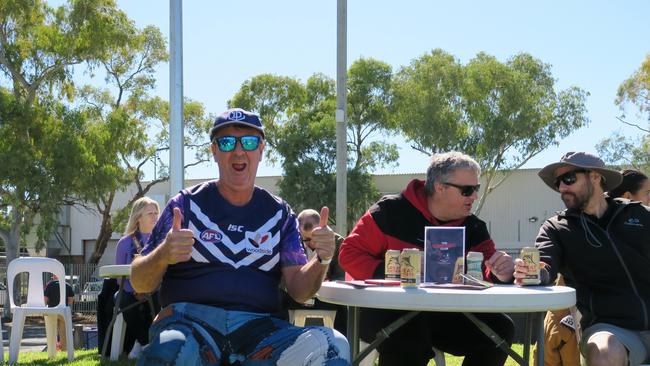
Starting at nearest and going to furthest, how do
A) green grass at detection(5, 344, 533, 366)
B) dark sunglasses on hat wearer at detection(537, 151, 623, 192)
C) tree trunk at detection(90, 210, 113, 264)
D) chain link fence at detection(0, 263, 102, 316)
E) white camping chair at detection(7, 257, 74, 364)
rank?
dark sunglasses on hat wearer at detection(537, 151, 623, 192), green grass at detection(5, 344, 533, 366), white camping chair at detection(7, 257, 74, 364), chain link fence at detection(0, 263, 102, 316), tree trunk at detection(90, 210, 113, 264)

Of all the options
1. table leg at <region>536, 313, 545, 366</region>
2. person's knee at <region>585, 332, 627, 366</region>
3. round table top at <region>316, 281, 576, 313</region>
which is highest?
round table top at <region>316, 281, 576, 313</region>

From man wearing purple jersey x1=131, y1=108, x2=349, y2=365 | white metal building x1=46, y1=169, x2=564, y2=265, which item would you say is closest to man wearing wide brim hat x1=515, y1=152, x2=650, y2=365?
man wearing purple jersey x1=131, y1=108, x2=349, y2=365

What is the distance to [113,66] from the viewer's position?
2881 cm

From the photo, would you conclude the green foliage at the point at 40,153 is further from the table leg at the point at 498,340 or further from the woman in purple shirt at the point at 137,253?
the table leg at the point at 498,340

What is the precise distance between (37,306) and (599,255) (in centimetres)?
575

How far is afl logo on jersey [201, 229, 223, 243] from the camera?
3.18 m

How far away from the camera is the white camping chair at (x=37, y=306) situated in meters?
6.87

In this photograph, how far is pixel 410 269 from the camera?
3.02m

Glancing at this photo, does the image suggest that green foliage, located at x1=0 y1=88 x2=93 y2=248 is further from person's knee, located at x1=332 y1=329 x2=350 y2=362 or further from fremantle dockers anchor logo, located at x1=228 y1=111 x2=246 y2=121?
person's knee, located at x1=332 y1=329 x2=350 y2=362

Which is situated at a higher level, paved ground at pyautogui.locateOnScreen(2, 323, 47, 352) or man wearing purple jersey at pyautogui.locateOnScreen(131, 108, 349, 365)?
man wearing purple jersey at pyautogui.locateOnScreen(131, 108, 349, 365)

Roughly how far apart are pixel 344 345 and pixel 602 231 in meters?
1.64

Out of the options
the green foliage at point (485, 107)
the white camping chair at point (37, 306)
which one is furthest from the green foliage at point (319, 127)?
the white camping chair at point (37, 306)

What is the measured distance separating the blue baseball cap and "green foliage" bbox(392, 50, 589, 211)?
28.5 m

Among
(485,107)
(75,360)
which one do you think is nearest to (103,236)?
(485,107)
